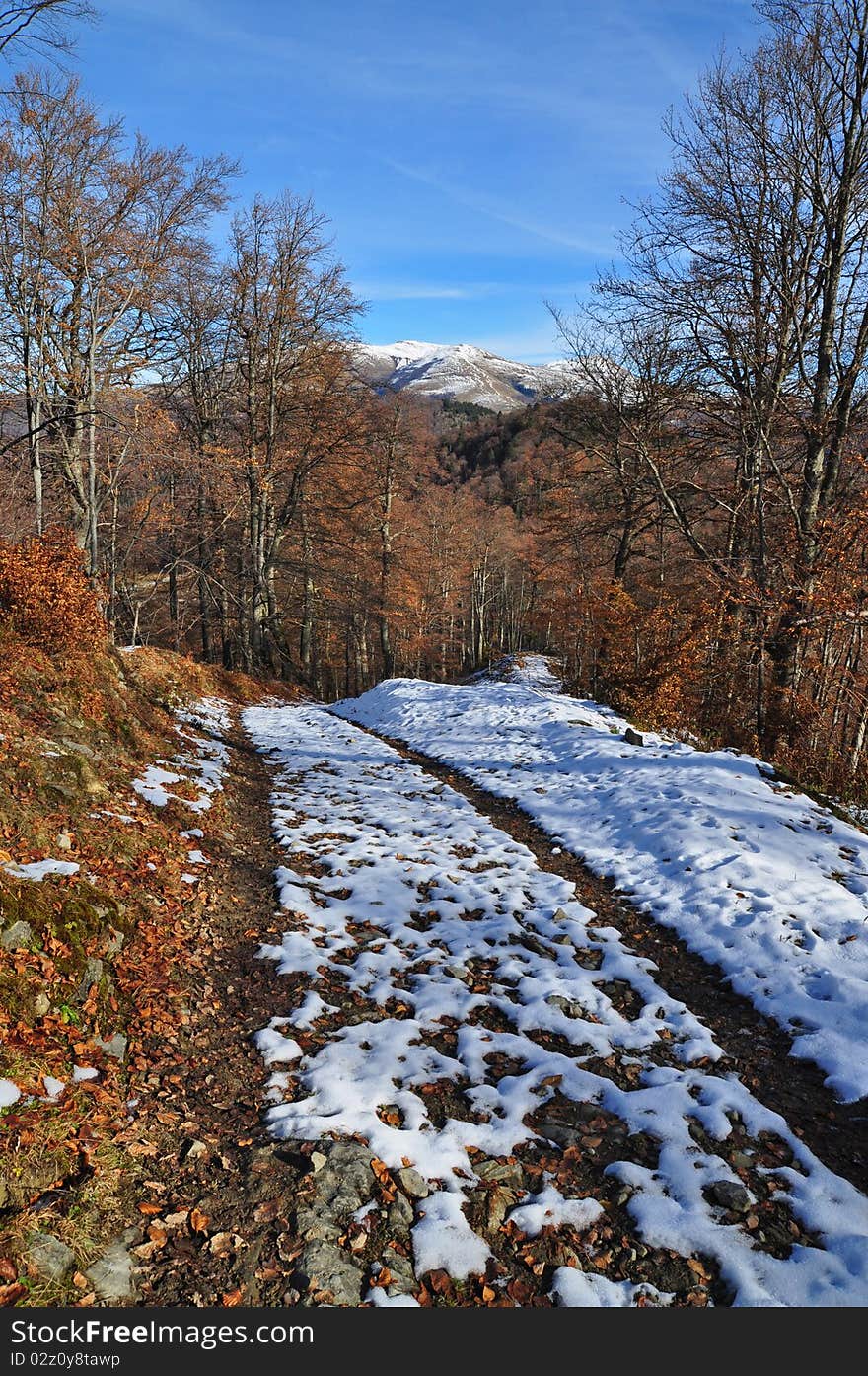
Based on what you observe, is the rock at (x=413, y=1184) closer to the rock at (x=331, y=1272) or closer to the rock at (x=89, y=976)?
the rock at (x=331, y=1272)

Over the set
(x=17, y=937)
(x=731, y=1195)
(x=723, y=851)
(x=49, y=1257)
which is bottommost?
(x=731, y=1195)

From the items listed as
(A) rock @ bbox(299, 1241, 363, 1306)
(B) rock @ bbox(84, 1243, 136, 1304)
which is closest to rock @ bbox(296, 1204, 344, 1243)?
(A) rock @ bbox(299, 1241, 363, 1306)

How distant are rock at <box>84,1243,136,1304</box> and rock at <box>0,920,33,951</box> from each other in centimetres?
196

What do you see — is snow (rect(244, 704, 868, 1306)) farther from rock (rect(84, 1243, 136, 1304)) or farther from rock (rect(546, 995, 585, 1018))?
rock (rect(84, 1243, 136, 1304))

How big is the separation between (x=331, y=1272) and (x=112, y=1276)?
0.93 metres

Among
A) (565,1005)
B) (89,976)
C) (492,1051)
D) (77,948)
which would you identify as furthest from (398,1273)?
(77,948)

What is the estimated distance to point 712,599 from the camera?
48.0 ft

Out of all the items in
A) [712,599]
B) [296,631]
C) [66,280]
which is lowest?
[296,631]

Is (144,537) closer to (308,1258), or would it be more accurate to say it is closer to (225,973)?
(225,973)

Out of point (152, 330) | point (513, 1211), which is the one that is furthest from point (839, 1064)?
point (152, 330)

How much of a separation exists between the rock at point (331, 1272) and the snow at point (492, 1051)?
12.4 inches

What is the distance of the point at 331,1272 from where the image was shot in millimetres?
2990

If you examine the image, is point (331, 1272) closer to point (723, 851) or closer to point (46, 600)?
point (723, 851)

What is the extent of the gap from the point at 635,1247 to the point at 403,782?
812 centimetres
